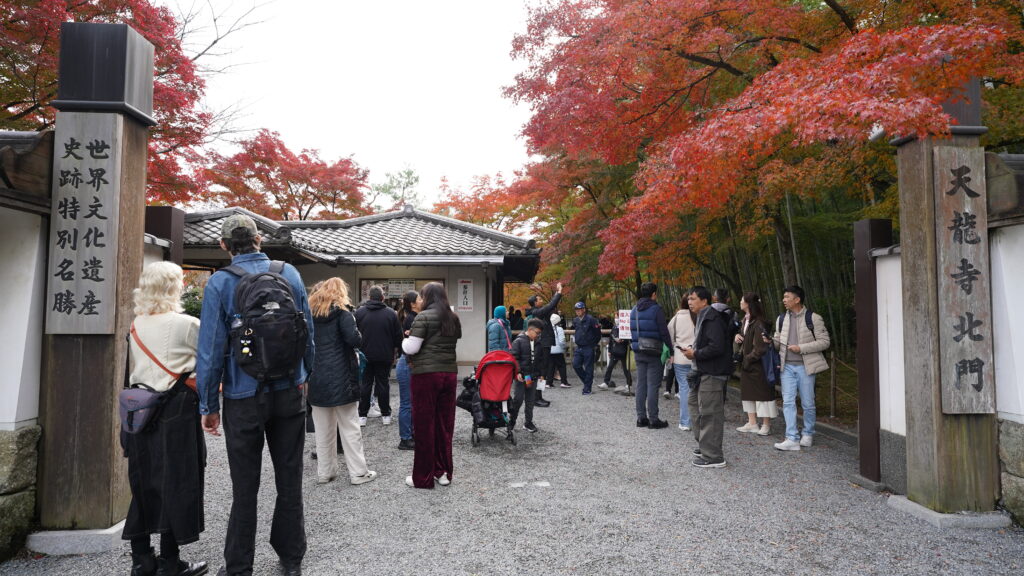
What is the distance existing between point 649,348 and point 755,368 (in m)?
1.14

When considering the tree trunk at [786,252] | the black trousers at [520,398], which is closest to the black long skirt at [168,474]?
the black trousers at [520,398]

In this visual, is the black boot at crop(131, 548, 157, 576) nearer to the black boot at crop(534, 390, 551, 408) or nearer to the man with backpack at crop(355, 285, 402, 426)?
the man with backpack at crop(355, 285, 402, 426)

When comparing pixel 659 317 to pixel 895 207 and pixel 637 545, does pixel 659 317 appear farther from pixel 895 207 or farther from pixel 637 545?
pixel 637 545

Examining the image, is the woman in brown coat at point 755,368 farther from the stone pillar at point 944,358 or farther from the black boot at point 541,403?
the black boot at point 541,403

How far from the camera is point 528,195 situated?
42.9 feet

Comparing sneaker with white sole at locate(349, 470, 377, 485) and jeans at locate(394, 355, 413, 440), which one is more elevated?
jeans at locate(394, 355, 413, 440)

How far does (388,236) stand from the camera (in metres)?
12.8

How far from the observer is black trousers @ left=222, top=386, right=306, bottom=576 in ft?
8.26

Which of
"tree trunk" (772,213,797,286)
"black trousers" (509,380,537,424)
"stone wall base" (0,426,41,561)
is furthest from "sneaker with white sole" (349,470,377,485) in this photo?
"tree trunk" (772,213,797,286)

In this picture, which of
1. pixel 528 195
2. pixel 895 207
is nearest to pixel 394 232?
pixel 528 195

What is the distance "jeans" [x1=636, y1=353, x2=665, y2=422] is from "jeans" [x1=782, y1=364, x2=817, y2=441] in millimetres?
1331

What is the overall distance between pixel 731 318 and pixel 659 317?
3.15 feet

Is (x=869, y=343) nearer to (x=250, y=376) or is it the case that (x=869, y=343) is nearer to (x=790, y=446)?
(x=790, y=446)

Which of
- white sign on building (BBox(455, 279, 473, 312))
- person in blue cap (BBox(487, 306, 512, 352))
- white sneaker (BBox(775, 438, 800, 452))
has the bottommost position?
white sneaker (BBox(775, 438, 800, 452))
